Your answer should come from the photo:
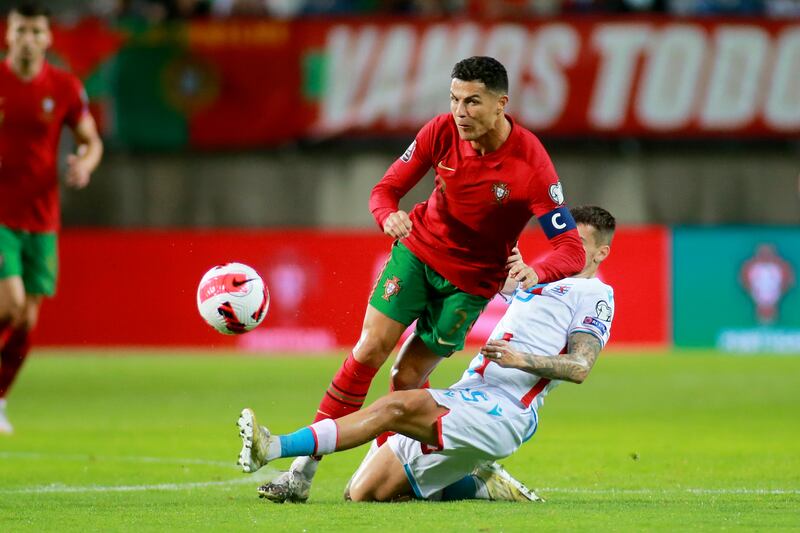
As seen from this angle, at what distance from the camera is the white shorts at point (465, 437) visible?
6125 mm

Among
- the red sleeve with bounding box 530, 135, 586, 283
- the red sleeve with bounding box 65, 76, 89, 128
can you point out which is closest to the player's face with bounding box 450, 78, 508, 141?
the red sleeve with bounding box 530, 135, 586, 283

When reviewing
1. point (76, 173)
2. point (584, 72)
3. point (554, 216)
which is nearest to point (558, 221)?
point (554, 216)

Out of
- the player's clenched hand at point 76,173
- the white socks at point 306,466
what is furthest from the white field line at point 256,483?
the player's clenched hand at point 76,173

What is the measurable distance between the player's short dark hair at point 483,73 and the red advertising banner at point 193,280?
34.9 feet


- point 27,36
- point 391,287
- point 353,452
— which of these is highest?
point 27,36

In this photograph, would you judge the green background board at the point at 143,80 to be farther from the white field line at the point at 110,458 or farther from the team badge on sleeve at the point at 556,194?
the team badge on sleeve at the point at 556,194

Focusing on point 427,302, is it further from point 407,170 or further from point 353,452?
point 353,452

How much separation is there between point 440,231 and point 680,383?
726 centimetres

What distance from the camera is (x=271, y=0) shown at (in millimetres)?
18891

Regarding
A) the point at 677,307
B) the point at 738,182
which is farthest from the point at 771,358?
the point at 738,182

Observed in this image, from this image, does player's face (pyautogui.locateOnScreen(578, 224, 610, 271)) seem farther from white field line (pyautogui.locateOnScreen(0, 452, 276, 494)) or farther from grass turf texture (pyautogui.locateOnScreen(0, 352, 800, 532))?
white field line (pyautogui.locateOnScreen(0, 452, 276, 494))

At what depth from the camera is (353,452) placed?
9094 millimetres

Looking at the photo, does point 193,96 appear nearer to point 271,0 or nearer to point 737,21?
point 271,0

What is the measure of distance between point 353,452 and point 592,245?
106 inches
